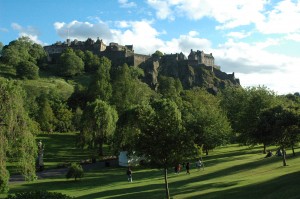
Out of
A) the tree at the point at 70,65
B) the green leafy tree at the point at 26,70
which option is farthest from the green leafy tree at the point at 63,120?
the tree at the point at 70,65

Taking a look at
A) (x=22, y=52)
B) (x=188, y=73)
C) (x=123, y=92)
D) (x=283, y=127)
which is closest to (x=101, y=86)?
(x=123, y=92)

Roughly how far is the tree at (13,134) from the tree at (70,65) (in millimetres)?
126276

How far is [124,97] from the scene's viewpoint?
263ft

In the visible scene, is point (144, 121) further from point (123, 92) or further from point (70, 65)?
point (70, 65)

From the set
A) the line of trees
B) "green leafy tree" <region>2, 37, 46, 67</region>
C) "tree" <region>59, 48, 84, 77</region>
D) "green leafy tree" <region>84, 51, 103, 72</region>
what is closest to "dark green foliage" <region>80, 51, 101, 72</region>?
"green leafy tree" <region>84, 51, 103, 72</region>

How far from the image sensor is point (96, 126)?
58.6m

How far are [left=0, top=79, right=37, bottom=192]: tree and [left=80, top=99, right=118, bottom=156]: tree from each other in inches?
1052

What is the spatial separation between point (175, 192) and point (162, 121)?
6738 mm

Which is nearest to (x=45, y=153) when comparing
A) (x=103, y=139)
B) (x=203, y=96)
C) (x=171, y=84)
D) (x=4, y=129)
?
(x=103, y=139)

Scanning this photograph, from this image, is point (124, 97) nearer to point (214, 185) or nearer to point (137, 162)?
point (137, 162)

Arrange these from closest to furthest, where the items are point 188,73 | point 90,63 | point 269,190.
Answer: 1. point 269,190
2. point 90,63
3. point 188,73

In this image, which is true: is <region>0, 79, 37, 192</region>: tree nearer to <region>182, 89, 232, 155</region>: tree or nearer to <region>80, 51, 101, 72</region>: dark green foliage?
<region>182, 89, 232, 155</region>: tree

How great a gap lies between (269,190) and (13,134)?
19.2m

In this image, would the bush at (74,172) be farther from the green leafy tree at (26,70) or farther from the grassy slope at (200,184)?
the green leafy tree at (26,70)
